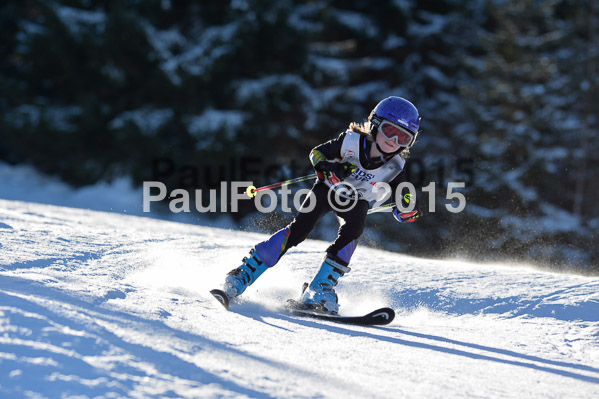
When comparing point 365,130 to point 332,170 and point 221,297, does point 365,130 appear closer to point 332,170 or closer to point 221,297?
point 332,170

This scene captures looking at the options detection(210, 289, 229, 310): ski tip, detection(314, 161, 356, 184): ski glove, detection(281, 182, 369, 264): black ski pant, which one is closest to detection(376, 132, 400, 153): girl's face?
detection(314, 161, 356, 184): ski glove

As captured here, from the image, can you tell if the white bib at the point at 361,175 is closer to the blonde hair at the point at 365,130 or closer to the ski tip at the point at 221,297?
the blonde hair at the point at 365,130

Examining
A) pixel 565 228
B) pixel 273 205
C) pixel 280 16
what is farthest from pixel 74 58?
pixel 565 228

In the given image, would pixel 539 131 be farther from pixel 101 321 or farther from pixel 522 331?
pixel 101 321

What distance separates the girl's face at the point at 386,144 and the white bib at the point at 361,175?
0.12 meters

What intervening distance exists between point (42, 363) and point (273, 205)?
1298cm

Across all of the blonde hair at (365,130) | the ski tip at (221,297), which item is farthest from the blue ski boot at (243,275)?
the blonde hair at (365,130)

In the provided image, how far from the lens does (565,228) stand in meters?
15.4

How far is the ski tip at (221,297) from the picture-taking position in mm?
3686

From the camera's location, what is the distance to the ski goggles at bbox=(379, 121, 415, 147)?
412 centimetres

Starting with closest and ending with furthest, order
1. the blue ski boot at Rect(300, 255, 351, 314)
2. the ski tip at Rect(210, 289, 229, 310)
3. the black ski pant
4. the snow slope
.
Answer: the snow slope → the ski tip at Rect(210, 289, 229, 310) → the blue ski boot at Rect(300, 255, 351, 314) → the black ski pant

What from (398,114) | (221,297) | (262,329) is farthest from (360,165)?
(262,329)

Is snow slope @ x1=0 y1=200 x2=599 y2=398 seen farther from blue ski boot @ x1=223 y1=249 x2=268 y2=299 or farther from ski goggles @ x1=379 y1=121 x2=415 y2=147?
ski goggles @ x1=379 y1=121 x2=415 y2=147

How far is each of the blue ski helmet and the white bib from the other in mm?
192
